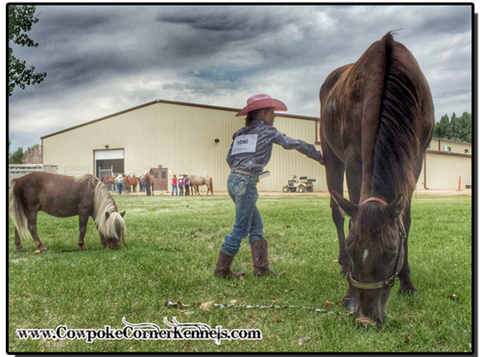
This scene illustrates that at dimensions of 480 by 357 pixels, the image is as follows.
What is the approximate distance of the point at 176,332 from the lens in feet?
7.47

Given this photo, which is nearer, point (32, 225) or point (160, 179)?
point (32, 225)

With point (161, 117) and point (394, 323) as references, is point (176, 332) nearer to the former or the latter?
point (394, 323)

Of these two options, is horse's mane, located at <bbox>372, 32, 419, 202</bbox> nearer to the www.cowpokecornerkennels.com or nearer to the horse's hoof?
the horse's hoof

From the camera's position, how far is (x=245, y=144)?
307cm

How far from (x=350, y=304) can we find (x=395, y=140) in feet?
4.29

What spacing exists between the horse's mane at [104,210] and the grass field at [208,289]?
27 cm

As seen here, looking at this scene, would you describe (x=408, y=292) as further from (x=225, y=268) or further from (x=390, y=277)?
(x=225, y=268)

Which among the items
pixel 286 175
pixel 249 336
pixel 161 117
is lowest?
pixel 249 336

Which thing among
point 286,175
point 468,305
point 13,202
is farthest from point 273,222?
point 13,202

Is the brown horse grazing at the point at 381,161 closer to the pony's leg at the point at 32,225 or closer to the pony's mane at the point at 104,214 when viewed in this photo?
the pony's mane at the point at 104,214

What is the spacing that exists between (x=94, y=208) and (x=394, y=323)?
406cm

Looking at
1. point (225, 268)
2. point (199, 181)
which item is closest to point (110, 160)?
point (199, 181)

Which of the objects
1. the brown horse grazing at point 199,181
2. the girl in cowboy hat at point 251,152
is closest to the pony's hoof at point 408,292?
the girl in cowboy hat at point 251,152
